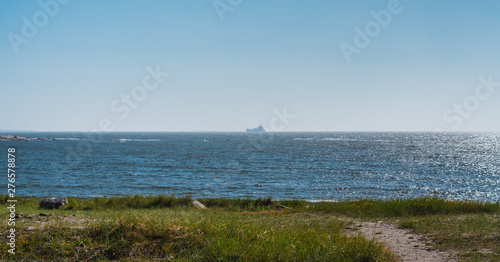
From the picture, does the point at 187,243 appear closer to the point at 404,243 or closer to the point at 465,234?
the point at 404,243

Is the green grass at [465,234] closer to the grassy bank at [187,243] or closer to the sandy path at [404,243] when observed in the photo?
the grassy bank at [187,243]

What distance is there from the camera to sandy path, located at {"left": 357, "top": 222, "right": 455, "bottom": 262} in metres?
9.78

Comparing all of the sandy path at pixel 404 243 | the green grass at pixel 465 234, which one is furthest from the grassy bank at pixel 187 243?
the sandy path at pixel 404 243

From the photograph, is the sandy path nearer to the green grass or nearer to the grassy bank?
the green grass

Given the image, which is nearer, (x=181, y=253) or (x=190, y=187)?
(x=181, y=253)

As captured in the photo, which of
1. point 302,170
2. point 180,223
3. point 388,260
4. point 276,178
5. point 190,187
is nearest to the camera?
point 388,260

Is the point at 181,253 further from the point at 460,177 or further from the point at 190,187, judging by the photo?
the point at 460,177

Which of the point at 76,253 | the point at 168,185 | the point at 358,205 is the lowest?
the point at 168,185

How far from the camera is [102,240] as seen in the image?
8938 millimetres

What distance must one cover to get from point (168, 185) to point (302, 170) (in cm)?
2572

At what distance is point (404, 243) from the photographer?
1131 centimetres

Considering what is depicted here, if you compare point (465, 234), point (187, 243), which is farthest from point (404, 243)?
point (187, 243)

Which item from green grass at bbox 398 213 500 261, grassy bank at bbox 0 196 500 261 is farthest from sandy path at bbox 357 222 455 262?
grassy bank at bbox 0 196 500 261

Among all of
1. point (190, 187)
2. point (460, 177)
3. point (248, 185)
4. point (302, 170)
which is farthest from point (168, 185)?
point (460, 177)
